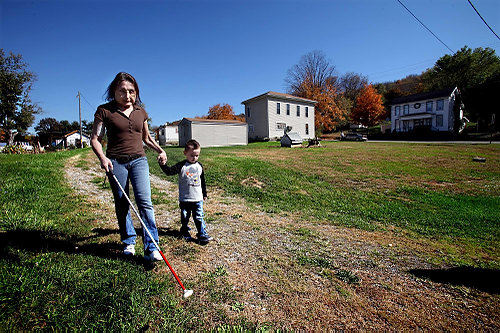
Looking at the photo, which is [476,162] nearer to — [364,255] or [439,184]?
[439,184]

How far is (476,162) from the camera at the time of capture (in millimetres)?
11406

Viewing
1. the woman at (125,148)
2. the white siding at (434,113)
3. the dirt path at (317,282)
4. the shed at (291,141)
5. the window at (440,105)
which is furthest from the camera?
the window at (440,105)

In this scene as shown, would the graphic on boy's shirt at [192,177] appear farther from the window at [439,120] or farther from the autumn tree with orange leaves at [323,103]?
the window at [439,120]

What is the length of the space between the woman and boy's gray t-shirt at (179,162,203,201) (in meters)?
0.63

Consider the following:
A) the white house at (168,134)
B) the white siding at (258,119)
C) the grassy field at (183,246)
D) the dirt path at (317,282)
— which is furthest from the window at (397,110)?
the dirt path at (317,282)

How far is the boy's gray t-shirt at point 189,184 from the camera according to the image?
3268mm

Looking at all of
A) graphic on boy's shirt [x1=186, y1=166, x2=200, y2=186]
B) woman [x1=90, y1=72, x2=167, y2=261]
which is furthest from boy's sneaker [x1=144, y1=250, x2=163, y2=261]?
graphic on boy's shirt [x1=186, y1=166, x2=200, y2=186]

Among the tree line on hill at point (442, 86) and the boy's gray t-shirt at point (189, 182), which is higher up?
Answer: the tree line on hill at point (442, 86)

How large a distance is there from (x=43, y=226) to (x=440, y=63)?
7131cm

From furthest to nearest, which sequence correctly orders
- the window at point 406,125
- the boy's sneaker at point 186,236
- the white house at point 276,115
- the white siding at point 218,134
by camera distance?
the window at point 406,125
the white house at point 276,115
the white siding at point 218,134
the boy's sneaker at point 186,236

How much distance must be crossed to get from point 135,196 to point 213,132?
26678 mm

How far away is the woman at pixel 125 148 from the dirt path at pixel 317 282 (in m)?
0.53

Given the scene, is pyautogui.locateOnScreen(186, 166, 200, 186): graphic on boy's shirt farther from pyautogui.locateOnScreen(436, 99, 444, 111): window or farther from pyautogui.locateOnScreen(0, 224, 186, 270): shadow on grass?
pyautogui.locateOnScreen(436, 99, 444, 111): window

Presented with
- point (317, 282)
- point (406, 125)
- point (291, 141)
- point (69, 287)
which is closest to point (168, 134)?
point (291, 141)
